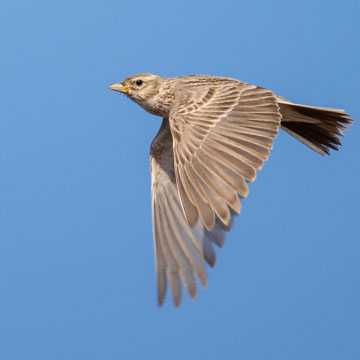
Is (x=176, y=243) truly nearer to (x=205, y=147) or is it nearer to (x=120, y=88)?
(x=205, y=147)

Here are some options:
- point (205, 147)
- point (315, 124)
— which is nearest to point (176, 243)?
point (205, 147)

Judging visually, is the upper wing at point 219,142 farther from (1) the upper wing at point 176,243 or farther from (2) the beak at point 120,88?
(2) the beak at point 120,88

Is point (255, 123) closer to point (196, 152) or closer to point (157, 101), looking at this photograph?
point (196, 152)

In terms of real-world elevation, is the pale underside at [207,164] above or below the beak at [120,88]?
below

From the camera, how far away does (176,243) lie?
229 inches

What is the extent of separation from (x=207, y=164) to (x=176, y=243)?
80 centimetres

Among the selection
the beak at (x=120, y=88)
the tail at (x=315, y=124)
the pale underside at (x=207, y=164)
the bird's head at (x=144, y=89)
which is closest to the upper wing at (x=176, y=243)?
the pale underside at (x=207, y=164)

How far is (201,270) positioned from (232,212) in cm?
44

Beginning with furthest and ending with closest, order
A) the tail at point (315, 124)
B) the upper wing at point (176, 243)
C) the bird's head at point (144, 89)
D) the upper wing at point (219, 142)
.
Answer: the bird's head at point (144, 89) → the tail at point (315, 124) → the upper wing at point (176, 243) → the upper wing at point (219, 142)

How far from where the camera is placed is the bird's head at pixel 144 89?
22.5 feet

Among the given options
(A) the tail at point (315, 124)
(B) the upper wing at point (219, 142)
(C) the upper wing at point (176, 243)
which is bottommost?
(C) the upper wing at point (176, 243)

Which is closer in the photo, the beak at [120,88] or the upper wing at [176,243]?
the upper wing at [176,243]

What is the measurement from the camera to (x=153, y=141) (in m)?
7.21

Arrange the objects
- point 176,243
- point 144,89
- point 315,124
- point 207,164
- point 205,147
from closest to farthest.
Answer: point 207,164 < point 205,147 < point 176,243 < point 315,124 < point 144,89
